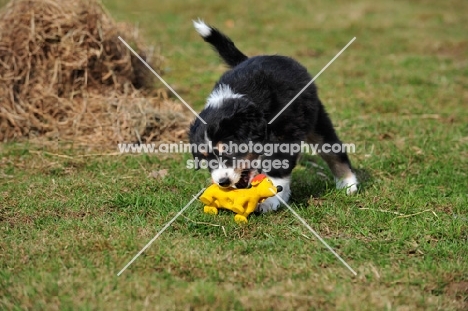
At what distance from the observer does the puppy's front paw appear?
473 centimetres

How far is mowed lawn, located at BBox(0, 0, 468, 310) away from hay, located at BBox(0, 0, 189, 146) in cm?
44

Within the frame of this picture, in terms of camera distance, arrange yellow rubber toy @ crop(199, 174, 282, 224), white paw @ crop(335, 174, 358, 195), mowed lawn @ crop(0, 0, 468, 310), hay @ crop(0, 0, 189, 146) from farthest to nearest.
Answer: hay @ crop(0, 0, 189, 146)
white paw @ crop(335, 174, 358, 195)
yellow rubber toy @ crop(199, 174, 282, 224)
mowed lawn @ crop(0, 0, 468, 310)

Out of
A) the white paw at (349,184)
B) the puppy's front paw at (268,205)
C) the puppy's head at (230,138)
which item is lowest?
the white paw at (349,184)

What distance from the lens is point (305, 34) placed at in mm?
12836

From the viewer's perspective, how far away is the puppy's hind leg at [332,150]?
5.44 meters

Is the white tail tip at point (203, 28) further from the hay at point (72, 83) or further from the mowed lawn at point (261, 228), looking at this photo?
the hay at point (72, 83)

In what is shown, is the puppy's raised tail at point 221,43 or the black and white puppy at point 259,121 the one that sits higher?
the puppy's raised tail at point 221,43

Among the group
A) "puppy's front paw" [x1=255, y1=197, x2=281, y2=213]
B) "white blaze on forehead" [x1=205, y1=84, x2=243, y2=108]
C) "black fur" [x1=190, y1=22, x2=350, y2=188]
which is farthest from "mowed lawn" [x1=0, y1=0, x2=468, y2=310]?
"white blaze on forehead" [x1=205, y1=84, x2=243, y2=108]

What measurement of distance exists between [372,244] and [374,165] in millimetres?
1967

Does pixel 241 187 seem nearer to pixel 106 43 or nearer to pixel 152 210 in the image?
pixel 152 210

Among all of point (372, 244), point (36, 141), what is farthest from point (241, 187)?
A: point (36, 141)

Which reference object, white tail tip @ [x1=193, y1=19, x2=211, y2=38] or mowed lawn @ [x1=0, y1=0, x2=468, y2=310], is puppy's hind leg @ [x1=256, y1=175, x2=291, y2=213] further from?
white tail tip @ [x1=193, y1=19, x2=211, y2=38]

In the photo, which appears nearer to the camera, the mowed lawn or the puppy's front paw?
the mowed lawn

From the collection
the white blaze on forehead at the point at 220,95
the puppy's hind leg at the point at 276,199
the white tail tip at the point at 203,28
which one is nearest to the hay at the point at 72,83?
the white tail tip at the point at 203,28
